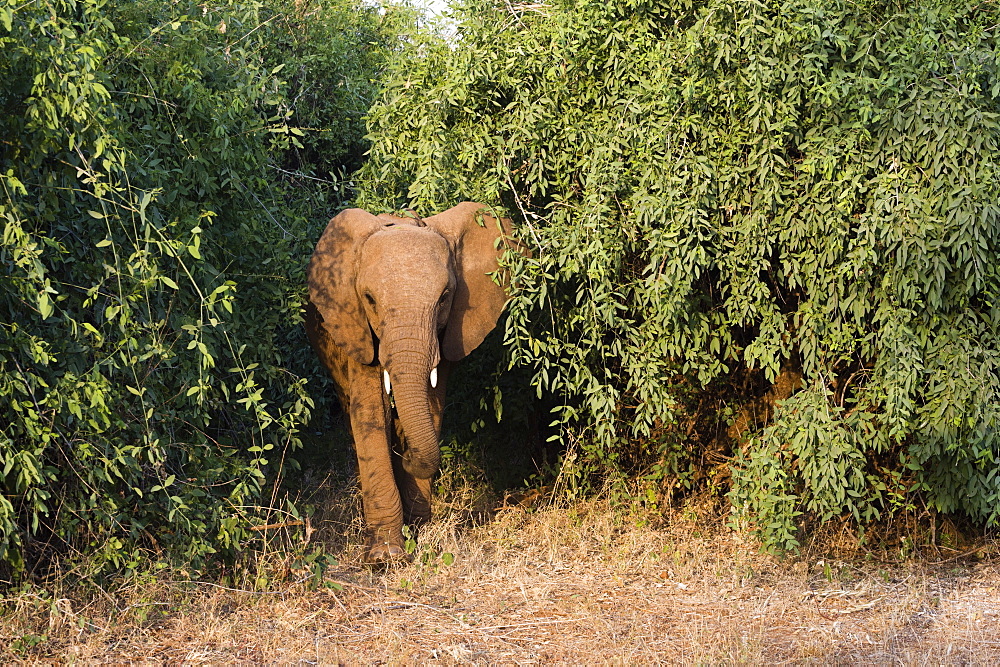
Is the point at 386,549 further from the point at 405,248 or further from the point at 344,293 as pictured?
the point at 405,248

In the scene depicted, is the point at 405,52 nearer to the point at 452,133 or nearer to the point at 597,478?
the point at 452,133

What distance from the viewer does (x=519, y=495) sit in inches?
389

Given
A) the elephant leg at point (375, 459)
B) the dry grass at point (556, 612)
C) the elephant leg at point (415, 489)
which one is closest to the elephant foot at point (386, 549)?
the elephant leg at point (375, 459)

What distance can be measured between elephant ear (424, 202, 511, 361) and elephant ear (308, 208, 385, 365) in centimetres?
54

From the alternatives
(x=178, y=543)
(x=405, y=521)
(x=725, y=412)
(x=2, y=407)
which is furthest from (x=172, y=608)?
(x=725, y=412)

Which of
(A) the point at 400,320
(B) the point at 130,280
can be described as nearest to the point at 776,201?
(A) the point at 400,320

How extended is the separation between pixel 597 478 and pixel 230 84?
4562 mm

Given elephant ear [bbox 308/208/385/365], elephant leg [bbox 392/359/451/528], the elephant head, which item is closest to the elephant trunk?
the elephant head

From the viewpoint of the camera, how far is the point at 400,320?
7.65 metres

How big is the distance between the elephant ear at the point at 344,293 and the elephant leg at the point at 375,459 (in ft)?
0.88

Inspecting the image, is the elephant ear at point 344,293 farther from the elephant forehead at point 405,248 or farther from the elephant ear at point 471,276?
the elephant ear at point 471,276

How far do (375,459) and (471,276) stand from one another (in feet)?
5.09

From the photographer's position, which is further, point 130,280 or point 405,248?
point 405,248

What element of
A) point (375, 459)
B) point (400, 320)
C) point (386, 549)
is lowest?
point (386, 549)
